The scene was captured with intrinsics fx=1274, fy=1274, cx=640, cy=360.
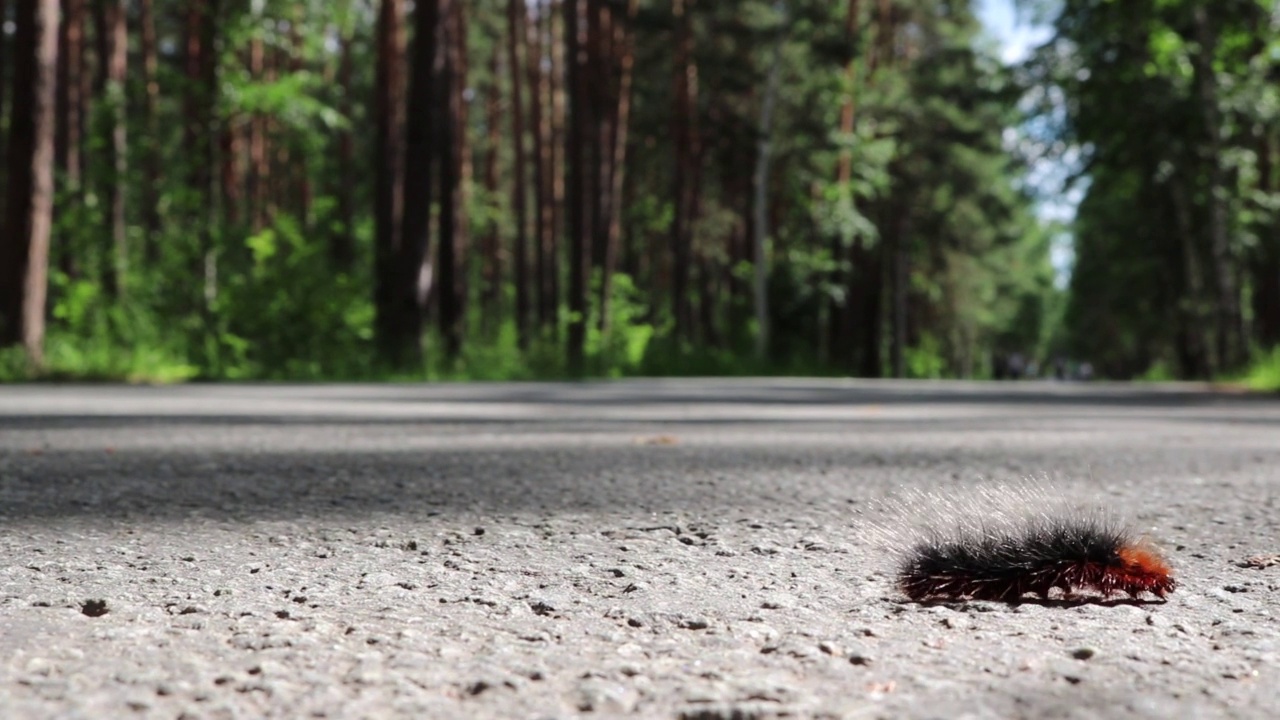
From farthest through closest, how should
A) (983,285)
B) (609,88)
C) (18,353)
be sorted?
(983,285) → (609,88) → (18,353)

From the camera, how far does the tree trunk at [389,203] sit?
17.6 m

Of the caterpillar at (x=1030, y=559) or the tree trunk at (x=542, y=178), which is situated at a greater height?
the tree trunk at (x=542, y=178)

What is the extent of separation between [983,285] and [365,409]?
37.7 m

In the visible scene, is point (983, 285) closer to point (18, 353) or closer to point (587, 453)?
point (18, 353)

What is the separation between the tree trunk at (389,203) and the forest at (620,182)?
6 centimetres

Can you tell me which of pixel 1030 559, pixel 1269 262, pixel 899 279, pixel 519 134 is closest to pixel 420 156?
pixel 1030 559

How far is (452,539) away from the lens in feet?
10.8

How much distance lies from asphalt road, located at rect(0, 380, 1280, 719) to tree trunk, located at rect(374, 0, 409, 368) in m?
11.2

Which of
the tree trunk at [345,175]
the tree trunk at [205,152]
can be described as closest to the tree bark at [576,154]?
the tree trunk at [345,175]

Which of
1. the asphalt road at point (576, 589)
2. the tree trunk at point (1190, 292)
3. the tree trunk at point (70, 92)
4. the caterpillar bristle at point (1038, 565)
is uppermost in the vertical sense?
the tree trunk at point (70, 92)

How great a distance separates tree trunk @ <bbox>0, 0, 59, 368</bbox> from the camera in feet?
47.2

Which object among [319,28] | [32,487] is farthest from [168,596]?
[319,28]

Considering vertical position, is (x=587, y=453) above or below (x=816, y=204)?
below

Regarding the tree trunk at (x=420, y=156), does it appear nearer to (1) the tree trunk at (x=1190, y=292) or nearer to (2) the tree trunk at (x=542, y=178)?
(1) the tree trunk at (x=1190, y=292)
